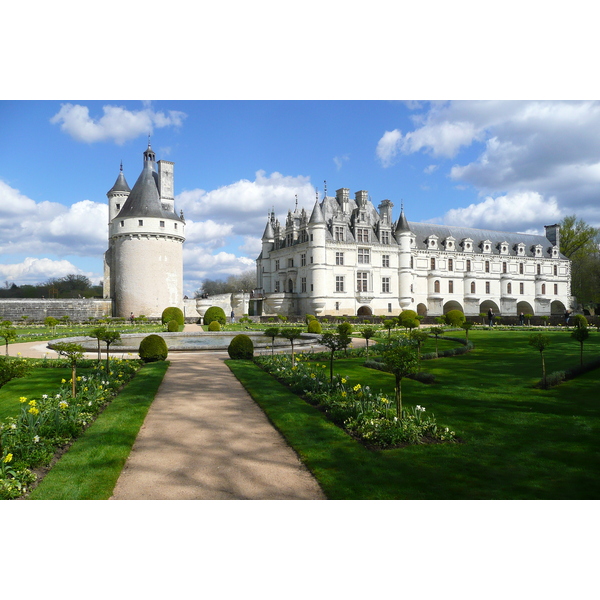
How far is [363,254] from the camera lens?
145ft

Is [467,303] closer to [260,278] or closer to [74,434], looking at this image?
[260,278]

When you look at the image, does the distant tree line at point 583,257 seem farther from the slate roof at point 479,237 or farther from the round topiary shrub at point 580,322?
the round topiary shrub at point 580,322

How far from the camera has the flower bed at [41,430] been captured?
4738mm

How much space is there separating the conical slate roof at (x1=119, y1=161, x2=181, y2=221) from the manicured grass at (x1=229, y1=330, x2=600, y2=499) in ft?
116

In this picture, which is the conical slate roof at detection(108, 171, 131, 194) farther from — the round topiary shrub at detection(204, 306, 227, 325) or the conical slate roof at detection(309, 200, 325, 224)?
the round topiary shrub at detection(204, 306, 227, 325)

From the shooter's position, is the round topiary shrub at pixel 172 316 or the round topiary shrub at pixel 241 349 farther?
the round topiary shrub at pixel 172 316

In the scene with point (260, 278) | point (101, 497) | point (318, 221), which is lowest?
point (101, 497)

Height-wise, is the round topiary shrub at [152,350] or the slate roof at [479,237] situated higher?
the slate roof at [479,237]

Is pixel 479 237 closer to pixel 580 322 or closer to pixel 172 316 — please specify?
pixel 172 316

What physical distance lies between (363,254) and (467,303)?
1579 centimetres

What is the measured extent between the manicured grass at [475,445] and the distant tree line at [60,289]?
51.8 m

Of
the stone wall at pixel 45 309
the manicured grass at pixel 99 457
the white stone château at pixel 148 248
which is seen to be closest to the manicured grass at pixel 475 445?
the manicured grass at pixel 99 457

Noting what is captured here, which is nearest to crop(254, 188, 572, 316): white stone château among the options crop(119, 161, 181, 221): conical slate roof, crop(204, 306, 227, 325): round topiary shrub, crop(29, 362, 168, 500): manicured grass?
crop(204, 306, 227, 325): round topiary shrub

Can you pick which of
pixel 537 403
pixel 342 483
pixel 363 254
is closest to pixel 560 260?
pixel 363 254
